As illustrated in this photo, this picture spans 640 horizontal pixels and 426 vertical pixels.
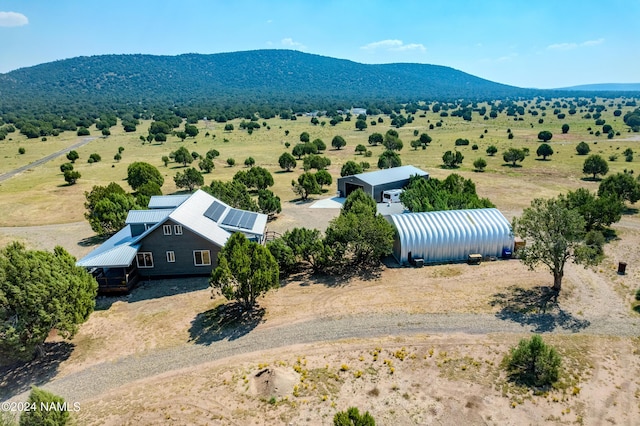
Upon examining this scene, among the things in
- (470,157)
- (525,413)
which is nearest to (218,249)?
(525,413)

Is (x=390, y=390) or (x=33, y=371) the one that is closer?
(x=390, y=390)

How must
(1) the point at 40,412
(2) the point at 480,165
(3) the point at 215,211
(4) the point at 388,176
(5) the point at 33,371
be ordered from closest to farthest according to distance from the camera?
(1) the point at 40,412 < (5) the point at 33,371 < (3) the point at 215,211 < (4) the point at 388,176 < (2) the point at 480,165

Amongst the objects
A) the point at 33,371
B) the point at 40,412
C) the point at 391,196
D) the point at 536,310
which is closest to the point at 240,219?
the point at 33,371

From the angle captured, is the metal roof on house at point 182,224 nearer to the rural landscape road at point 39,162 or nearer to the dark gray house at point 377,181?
the dark gray house at point 377,181

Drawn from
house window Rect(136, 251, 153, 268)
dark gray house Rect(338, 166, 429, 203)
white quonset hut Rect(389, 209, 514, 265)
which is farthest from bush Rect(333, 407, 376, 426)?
dark gray house Rect(338, 166, 429, 203)

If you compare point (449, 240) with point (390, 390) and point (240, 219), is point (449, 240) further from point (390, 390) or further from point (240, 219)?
point (240, 219)

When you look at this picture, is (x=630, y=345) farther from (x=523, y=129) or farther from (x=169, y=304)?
(x=523, y=129)

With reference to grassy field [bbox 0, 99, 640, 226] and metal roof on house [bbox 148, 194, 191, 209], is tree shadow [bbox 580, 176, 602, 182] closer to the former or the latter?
grassy field [bbox 0, 99, 640, 226]
